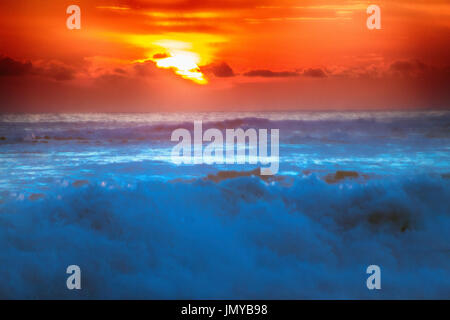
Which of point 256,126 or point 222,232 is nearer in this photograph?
point 222,232

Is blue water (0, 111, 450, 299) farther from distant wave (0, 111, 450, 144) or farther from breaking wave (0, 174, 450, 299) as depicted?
distant wave (0, 111, 450, 144)

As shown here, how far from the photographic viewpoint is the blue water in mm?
4809

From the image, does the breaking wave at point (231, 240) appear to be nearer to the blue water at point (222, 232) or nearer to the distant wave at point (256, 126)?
the blue water at point (222, 232)

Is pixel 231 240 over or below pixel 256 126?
below

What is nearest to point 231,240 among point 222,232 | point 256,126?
point 222,232

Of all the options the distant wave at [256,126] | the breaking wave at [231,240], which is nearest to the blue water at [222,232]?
the breaking wave at [231,240]

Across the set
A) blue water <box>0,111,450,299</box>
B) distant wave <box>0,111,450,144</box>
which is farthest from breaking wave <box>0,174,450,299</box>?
distant wave <box>0,111,450,144</box>

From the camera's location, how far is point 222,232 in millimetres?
5652

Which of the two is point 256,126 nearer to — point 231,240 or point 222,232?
point 222,232

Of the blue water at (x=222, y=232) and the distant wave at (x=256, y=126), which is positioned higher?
the distant wave at (x=256, y=126)

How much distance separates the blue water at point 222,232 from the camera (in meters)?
4.81

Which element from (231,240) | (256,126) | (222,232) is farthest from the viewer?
(256,126)
